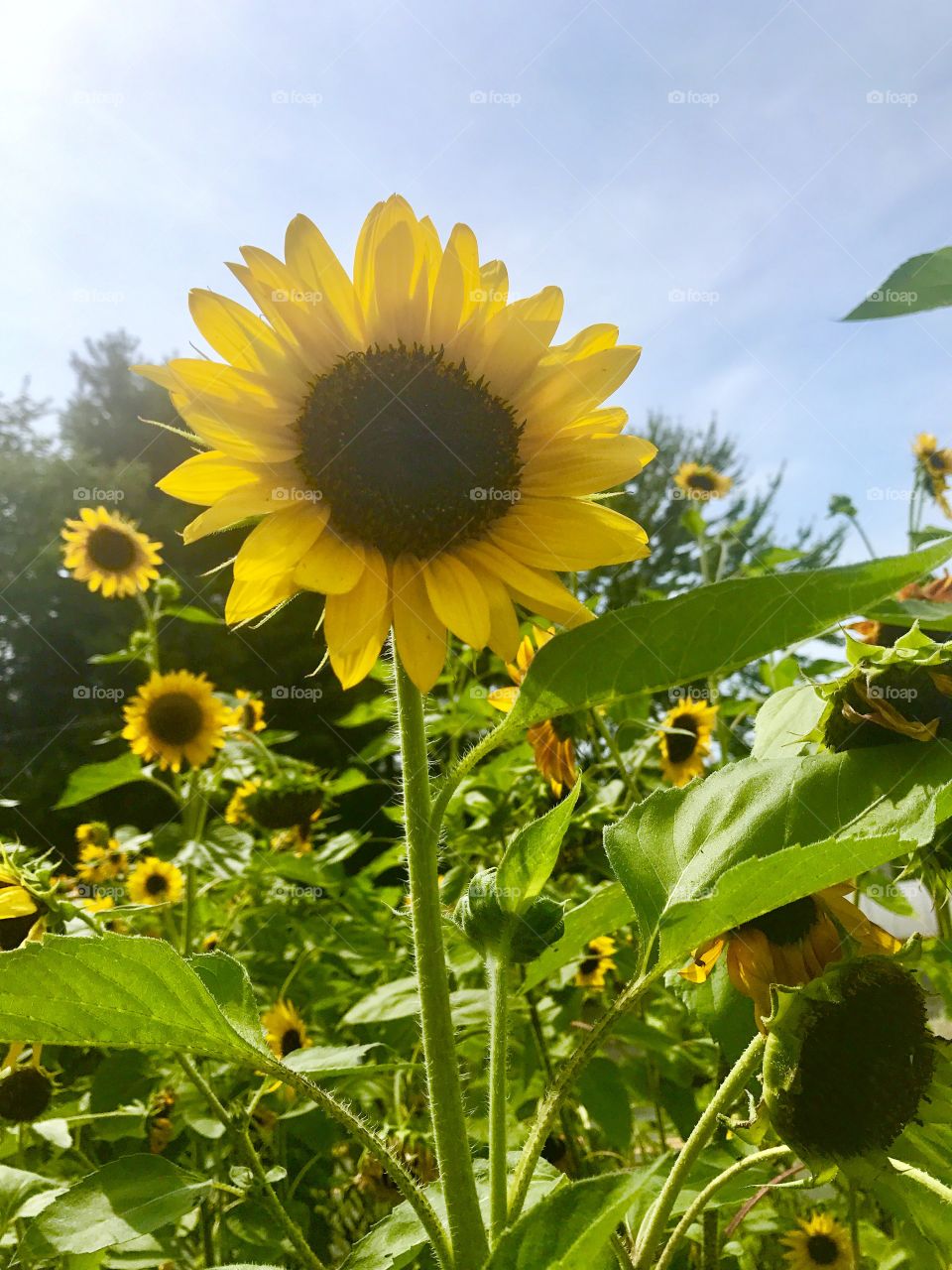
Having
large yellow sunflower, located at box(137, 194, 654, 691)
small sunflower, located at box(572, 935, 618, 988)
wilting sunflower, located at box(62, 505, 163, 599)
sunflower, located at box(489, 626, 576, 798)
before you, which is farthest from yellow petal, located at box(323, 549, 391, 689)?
wilting sunflower, located at box(62, 505, 163, 599)

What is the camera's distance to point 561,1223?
315 mm

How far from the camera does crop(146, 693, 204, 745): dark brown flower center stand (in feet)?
5.45

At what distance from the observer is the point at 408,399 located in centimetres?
59

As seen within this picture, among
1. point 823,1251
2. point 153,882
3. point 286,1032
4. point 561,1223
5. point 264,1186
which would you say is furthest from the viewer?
point 153,882

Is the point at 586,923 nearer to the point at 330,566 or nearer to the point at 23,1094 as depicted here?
the point at 330,566

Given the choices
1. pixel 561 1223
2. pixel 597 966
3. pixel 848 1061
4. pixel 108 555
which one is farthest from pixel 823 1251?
pixel 108 555

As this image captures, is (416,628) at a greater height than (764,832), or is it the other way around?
(416,628)

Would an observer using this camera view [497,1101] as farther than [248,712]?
No

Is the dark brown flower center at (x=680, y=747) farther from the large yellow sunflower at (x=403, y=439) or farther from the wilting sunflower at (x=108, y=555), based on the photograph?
the wilting sunflower at (x=108, y=555)

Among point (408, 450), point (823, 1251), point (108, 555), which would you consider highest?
point (108, 555)

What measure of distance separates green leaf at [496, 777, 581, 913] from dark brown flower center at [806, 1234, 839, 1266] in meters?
1.00

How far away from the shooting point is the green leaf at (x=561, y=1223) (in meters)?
0.31

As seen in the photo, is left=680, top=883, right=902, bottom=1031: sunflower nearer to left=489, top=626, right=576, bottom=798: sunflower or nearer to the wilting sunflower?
left=489, top=626, right=576, bottom=798: sunflower

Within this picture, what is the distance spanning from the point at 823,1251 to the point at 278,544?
47.0 inches
